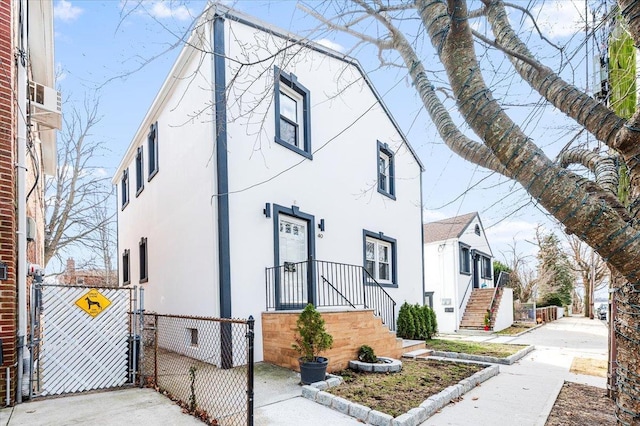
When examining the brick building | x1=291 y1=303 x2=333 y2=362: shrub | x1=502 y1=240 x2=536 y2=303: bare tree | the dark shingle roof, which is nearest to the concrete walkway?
x1=291 y1=303 x2=333 y2=362: shrub

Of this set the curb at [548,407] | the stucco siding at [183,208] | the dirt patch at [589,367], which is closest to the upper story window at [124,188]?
the stucco siding at [183,208]

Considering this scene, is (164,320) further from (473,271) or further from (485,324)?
(473,271)

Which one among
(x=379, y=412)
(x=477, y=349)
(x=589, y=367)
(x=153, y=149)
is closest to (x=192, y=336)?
(x=379, y=412)

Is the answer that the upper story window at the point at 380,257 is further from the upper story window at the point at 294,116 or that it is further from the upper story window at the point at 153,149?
the upper story window at the point at 153,149

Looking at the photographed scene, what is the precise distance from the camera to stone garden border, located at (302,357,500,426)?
14.8ft

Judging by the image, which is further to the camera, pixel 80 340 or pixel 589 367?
pixel 589 367

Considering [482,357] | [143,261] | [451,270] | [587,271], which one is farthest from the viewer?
[587,271]

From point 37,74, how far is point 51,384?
7324 millimetres

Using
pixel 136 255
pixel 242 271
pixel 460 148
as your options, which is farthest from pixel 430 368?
pixel 136 255

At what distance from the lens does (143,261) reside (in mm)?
11789

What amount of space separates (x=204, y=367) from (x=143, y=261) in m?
6.09

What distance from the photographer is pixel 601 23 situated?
3.04 metres

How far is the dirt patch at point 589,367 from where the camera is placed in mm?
7826

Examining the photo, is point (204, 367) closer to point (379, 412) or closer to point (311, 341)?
point (311, 341)
